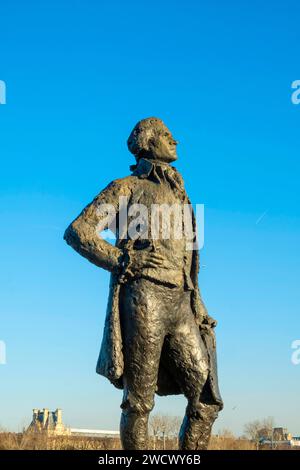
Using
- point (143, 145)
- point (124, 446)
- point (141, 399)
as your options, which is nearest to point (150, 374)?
point (141, 399)

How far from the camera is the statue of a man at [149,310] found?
256 inches

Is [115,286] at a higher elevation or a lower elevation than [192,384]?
higher

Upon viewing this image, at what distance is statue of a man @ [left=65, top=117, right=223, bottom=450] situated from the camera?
256 inches

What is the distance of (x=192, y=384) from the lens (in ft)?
22.0

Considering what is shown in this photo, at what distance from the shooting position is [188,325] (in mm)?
6855

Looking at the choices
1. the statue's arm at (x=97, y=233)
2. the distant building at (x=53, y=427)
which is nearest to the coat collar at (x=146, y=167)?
the statue's arm at (x=97, y=233)

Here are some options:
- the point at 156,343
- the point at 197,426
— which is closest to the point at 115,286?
the point at 156,343

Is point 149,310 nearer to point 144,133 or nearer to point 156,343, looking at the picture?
point 156,343

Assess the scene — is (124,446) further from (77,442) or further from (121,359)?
(77,442)

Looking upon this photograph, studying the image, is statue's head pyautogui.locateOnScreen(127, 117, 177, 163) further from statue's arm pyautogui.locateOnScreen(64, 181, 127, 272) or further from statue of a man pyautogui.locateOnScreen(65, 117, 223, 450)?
statue's arm pyautogui.locateOnScreen(64, 181, 127, 272)

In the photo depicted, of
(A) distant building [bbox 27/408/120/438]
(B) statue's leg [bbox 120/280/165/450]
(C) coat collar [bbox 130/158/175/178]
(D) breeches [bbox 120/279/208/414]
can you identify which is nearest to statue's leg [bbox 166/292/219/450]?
(D) breeches [bbox 120/279/208/414]

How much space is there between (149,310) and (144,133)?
5.69ft

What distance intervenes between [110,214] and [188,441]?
206 cm

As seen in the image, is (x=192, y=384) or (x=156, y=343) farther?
(x=192, y=384)
